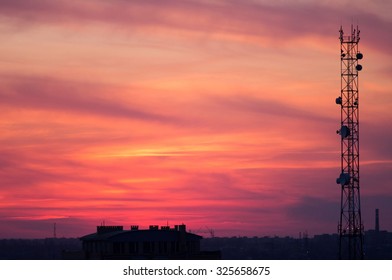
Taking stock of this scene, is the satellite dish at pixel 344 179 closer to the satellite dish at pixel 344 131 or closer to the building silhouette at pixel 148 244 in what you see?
the satellite dish at pixel 344 131

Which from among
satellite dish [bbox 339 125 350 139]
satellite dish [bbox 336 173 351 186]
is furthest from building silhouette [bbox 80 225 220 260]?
satellite dish [bbox 339 125 350 139]

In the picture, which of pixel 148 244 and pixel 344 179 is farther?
pixel 148 244

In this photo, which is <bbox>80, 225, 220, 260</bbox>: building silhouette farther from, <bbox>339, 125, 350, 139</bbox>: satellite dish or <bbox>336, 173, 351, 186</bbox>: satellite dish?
<bbox>339, 125, 350, 139</bbox>: satellite dish

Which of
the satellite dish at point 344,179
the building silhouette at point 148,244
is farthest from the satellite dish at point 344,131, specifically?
the building silhouette at point 148,244

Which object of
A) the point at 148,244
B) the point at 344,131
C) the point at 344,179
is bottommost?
the point at 148,244

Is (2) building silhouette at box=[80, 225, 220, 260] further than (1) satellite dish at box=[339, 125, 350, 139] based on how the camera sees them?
Yes

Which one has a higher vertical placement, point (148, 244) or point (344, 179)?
point (344, 179)

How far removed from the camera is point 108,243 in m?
136

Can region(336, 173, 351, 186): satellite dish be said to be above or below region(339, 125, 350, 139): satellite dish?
below

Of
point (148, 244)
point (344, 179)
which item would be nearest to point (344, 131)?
point (344, 179)

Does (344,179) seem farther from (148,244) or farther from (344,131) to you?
(148,244)

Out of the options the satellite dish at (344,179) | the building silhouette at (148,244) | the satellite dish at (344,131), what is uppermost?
the satellite dish at (344,131)
